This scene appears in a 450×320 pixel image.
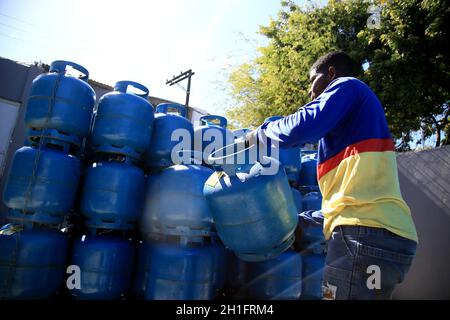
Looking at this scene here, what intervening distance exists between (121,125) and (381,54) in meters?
7.16

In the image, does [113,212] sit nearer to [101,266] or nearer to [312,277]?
[101,266]

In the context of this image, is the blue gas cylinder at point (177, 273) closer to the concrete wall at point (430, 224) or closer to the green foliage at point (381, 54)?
the concrete wall at point (430, 224)

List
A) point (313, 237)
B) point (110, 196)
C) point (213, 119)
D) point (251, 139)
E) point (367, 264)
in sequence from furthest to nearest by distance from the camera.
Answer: point (213, 119), point (313, 237), point (110, 196), point (251, 139), point (367, 264)

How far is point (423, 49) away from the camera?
7.26 meters

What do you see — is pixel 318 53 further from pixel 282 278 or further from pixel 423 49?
pixel 282 278

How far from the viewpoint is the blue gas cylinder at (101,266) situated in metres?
2.70

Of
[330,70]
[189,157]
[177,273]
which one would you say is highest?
[330,70]

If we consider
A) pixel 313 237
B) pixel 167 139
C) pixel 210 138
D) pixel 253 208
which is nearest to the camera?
pixel 253 208

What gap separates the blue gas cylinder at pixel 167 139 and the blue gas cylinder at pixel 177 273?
90 cm

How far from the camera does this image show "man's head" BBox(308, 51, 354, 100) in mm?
1803

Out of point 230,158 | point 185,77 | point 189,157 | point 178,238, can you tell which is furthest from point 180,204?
point 185,77

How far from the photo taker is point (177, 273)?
2.68 meters
